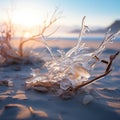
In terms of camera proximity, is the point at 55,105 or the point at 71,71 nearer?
the point at 55,105

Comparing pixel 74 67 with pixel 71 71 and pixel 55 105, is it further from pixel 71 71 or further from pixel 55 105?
pixel 55 105

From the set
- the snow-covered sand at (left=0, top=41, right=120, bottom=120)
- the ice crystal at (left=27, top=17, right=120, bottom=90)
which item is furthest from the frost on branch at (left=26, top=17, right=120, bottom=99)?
the snow-covered sand at (left=0, top=41, right=120, bottom=120)

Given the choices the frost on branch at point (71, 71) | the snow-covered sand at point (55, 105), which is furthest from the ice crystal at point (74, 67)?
the snow-covered sand at point (55, 105)

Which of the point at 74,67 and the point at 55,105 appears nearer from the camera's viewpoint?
the point at 55,105

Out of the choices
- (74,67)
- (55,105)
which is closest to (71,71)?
(74,67)

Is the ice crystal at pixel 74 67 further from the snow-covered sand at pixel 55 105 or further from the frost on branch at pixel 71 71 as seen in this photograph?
the snow-covered sand at pixel 55 105

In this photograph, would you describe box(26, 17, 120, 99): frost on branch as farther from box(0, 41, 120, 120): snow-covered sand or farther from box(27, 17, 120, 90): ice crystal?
box(0, 41, 120, 120): snow-covered sand

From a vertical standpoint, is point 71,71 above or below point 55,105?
above

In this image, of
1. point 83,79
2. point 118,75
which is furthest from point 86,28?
point 118,75

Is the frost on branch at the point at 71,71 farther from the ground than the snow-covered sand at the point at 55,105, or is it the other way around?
the frost on branch at the point at 71,71
